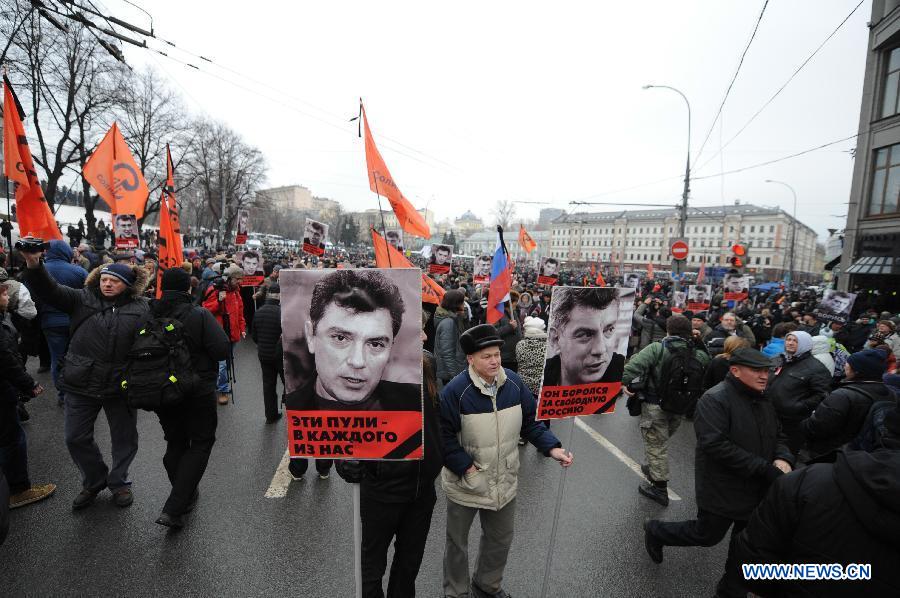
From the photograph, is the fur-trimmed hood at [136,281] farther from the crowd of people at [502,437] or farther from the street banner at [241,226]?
the street banner at [241,226]

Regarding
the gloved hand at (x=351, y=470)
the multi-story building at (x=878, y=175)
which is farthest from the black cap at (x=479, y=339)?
the multi-story building at (x=878, y=175)

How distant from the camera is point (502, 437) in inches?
108

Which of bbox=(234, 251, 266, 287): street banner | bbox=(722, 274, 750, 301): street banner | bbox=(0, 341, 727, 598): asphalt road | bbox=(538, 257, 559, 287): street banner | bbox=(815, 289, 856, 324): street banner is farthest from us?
bbox=(722, 274, 750, 301): street banner

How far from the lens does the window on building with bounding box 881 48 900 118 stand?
1628 centimetres

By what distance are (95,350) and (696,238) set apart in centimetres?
11774

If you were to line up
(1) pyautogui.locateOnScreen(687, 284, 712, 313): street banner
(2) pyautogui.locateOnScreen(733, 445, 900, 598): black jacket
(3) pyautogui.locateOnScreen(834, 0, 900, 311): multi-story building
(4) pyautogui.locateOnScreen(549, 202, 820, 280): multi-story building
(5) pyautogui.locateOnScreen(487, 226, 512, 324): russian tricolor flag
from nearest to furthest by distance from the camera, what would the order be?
(2) pyautogui.locateOnScreen(733, 445, 900, 598): black jacket → (5) pyautogui.locateOnScreen(487, 226, 512, 324): russian tricolor flag → (1) pyautogui.locateOnScreen(687, 284, 712, 313): street banner → (3) pyautogui.locateOnScreen(834, 0, 900, 311): multi-story building → (4) pyautogui.locateOnScreen(549, 202, 820, 280): multi-story building

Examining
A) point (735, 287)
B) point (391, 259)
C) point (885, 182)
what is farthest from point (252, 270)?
point (885, 182)

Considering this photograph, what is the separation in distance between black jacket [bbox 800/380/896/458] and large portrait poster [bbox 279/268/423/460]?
11.3 feet

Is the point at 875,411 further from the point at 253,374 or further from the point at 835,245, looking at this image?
the point at 835,245

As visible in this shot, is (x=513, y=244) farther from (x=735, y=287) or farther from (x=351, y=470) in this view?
(x=351, y=470)

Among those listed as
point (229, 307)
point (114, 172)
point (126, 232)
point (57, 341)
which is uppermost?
point (114, 172)

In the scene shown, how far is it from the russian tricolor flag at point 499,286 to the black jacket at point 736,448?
132 inches

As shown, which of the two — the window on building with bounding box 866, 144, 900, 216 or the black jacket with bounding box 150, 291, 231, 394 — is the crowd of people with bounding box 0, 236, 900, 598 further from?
the window on building with bounding box 866, 144, 900, 216

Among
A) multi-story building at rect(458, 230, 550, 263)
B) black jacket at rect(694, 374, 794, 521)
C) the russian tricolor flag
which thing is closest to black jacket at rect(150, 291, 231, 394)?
the russian tricolor flag
